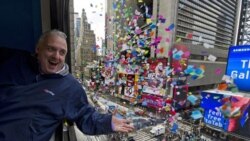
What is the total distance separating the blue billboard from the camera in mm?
2369

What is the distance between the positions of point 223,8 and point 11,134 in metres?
3.14

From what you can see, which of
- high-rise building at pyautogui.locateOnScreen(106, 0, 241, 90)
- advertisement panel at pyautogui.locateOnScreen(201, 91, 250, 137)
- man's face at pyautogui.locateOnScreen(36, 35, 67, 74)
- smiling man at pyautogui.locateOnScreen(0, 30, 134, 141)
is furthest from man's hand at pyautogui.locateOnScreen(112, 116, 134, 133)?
advertisement panel at pyautogui.locateOnScreen(201, 91, 250, 137)

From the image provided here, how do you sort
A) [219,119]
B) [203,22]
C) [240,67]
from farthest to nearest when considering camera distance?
[219,119]
[203,22]
[240,67]

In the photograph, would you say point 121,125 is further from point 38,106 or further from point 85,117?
point 38,106

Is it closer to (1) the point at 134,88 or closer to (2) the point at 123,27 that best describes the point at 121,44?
(2) the point at 123,27

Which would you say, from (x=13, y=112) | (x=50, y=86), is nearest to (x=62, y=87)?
(x=50, y=86)

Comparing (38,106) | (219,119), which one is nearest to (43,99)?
(38,106)

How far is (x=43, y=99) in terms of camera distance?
703 mm

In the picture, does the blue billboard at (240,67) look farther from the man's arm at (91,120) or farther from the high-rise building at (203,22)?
the man's arm at (91,120)

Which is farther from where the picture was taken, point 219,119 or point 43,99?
point 219,119

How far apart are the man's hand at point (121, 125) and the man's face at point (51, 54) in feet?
1.24

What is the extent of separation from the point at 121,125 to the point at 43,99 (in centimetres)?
36

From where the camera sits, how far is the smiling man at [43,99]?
26.1 inches

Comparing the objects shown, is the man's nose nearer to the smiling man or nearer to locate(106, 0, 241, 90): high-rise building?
the smiling man
